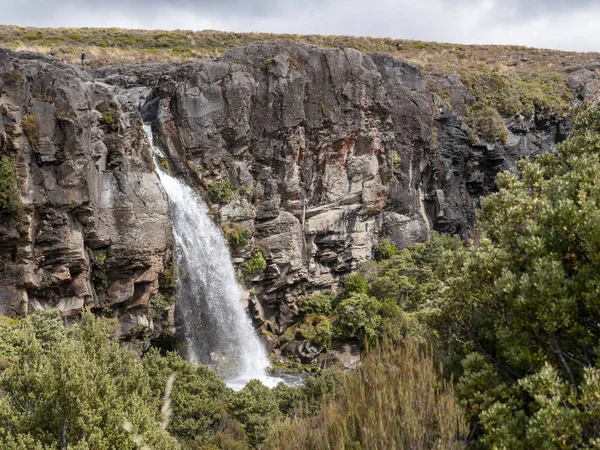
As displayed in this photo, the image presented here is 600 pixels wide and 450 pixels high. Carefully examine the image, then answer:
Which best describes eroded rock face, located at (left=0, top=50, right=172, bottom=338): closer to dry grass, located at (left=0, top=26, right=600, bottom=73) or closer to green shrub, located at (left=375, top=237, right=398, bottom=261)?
green shrub, located at (left=375, top=237, right=398, bottom=261)

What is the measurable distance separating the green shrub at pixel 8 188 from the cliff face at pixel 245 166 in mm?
409

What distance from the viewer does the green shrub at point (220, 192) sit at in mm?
31109

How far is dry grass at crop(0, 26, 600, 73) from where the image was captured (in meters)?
54.0

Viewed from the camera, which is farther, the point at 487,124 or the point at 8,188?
the point at 487,124

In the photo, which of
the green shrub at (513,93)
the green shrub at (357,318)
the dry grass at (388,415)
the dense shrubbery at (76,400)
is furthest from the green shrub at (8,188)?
the green shrub at (513,93)

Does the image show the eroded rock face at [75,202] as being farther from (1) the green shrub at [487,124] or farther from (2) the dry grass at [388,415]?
(1) the green shrub at [487,124]

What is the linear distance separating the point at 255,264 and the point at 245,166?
255 inches

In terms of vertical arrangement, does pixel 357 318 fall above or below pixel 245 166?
below

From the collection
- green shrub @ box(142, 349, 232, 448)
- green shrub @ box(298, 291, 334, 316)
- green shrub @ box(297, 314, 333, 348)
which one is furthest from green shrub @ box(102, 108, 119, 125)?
green shrub @ box(298, 291, 334, 316)

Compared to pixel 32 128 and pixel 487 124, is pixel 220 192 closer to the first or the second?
pixel 32 128

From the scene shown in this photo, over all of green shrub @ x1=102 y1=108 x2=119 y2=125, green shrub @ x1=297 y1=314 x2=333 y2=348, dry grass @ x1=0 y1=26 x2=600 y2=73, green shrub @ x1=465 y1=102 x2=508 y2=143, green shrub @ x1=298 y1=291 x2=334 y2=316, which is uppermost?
dry grass @ x1=0 y1=26 x2=600 y2=73

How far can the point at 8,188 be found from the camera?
20.6 meters

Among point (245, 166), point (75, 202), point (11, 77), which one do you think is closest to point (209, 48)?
point (245, 166)

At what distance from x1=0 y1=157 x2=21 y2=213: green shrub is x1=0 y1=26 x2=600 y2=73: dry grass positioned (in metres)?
31.9
